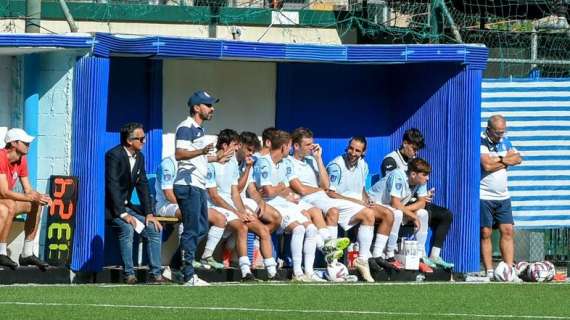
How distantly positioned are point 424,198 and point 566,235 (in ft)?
9.49

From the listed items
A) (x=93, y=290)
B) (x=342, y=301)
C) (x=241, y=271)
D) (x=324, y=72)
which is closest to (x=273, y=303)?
(x=342, y=301)

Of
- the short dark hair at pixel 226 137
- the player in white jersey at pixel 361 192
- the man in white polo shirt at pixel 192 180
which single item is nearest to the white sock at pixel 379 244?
the player in white jersey at pixel 361 192

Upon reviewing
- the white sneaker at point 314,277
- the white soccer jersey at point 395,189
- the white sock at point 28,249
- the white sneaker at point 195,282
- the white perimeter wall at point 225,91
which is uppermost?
the white perimeter wall at point 225,91

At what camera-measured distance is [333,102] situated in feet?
61.6

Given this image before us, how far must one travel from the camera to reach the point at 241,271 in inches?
639

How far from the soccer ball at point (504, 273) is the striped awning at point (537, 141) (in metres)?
1.47

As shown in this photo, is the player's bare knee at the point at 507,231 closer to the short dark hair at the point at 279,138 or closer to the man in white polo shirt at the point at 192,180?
the short dark hair at the point at 279,138

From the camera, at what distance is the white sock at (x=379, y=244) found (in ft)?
56.3

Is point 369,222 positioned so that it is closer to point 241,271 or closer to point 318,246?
point 318,246

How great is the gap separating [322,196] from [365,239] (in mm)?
733

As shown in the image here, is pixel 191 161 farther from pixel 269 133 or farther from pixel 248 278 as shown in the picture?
pixel 269 133

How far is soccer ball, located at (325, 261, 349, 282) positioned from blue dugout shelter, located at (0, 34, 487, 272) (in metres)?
1.74

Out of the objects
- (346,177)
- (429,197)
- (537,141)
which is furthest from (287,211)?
(537,141)

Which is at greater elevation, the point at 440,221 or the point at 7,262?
the point at 440,221
